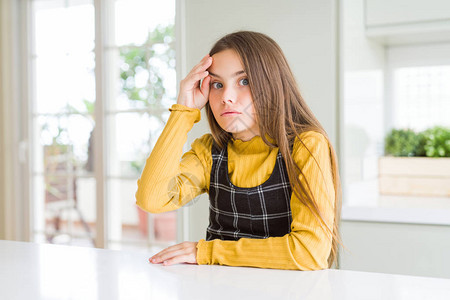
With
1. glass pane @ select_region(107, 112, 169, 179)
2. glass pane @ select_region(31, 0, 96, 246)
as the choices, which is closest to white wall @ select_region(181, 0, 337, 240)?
glass pane @ select_region(107, 112, 169, 179)

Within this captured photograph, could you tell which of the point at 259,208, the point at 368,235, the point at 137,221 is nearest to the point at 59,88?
the point at 368,235

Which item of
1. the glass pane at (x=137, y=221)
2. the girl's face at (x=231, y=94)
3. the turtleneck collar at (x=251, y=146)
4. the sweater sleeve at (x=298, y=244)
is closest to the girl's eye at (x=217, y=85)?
the girl's face at (x=231, y=94)

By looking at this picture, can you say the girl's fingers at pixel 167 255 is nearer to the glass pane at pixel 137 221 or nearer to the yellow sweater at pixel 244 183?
the yellow sweater at pixel 244 183

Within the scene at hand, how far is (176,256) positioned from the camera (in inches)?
33.9

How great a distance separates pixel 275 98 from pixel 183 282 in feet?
1.74

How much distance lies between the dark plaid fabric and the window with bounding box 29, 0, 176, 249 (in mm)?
1533

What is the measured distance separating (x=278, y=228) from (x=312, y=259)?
0.74 feet

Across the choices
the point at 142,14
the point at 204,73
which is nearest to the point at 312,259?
the point at 204,73

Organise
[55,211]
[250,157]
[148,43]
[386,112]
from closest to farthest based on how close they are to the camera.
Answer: [250,157] → [386,112] → [148,43] → [55,211]

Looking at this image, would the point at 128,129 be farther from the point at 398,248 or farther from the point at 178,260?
the point at 178,260

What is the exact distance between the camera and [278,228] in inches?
41.8

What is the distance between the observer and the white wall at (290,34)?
6.36 feet

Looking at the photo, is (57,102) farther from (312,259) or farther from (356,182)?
(312,259)

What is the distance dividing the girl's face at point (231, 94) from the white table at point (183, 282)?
1.21ft
